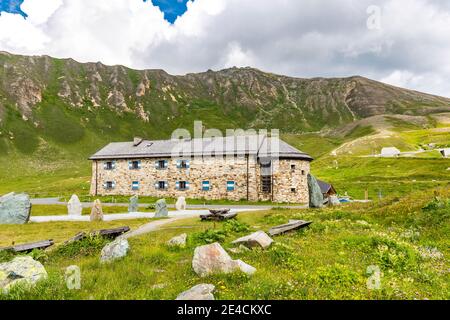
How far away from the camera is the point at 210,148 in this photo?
164 ft

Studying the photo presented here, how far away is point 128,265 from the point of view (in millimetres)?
10539

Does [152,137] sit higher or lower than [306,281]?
higher

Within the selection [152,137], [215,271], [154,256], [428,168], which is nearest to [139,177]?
[154,256]

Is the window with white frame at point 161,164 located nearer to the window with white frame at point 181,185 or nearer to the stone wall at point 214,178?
the stone wall at point 214,178

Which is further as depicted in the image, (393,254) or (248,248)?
(248,248)

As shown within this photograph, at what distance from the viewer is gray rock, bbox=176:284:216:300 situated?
23.6ft

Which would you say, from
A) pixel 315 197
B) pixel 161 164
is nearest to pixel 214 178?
pixel 161 164

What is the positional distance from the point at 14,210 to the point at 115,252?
20.2 metres

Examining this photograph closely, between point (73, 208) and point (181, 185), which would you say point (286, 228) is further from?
point (181, 185)

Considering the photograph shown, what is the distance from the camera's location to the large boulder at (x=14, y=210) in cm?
2620

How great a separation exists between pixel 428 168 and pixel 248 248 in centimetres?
8649
